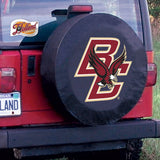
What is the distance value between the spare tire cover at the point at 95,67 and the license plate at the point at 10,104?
280 millimetres

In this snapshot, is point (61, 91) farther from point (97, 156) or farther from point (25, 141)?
point (97, 156)

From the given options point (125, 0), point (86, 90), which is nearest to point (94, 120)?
point (86, 90)

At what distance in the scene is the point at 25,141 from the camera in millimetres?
4645

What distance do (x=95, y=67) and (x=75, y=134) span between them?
58cm

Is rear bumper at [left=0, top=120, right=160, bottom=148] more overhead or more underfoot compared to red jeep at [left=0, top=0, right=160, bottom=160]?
more underfoot

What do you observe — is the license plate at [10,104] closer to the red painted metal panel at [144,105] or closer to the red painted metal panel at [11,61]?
the red painted metal panel at [11,61]

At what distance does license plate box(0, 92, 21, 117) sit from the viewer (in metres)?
4.67

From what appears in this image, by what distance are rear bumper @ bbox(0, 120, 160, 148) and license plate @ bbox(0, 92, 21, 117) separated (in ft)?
0.45

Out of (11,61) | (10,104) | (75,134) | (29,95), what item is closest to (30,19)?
(11,61)

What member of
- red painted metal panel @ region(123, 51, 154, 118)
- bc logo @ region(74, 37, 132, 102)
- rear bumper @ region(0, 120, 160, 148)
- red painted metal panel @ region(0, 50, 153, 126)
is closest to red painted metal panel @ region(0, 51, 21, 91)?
red painted metal panel @ region(0, 50, 153, 126)

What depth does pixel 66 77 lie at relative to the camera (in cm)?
452

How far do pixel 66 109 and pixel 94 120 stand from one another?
0.28 m

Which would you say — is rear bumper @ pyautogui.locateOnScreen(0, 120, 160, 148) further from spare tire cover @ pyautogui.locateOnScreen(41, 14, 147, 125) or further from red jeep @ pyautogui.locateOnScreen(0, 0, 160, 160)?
spare tire cover @ pyautogui.locateOnScreen(41, 14, 147, 125)

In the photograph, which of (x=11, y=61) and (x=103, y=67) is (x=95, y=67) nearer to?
(x=103, y=67)
